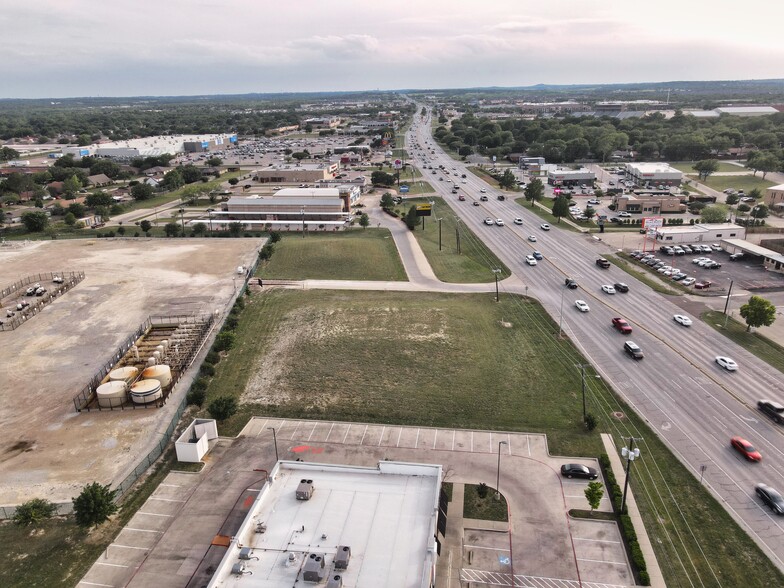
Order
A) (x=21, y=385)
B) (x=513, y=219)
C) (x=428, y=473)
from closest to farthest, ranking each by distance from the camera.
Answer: (x=428, y=473) < (x=21, y=385) < (x=513, y=219)

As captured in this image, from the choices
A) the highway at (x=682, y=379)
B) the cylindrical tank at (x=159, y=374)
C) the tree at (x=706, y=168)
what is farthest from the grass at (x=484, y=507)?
the tree at (x=706, y=168)

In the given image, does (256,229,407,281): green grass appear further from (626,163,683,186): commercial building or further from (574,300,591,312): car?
(626,163,683,186): commercial building

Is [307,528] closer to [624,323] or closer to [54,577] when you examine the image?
[54,577]

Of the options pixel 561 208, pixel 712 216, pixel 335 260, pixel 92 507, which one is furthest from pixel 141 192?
pixel 712 216

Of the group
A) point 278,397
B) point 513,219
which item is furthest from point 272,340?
point 513,219

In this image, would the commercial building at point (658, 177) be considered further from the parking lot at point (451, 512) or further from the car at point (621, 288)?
the parking lot at point (451, 512)

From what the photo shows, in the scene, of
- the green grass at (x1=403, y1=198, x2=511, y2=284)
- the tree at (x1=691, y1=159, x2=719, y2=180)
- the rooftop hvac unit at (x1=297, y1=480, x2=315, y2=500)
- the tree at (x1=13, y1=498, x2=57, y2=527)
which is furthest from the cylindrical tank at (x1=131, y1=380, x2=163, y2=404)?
the tree at (x1=691, y1=159, x2=719, y2=180)
